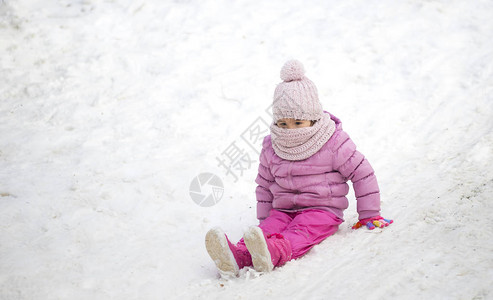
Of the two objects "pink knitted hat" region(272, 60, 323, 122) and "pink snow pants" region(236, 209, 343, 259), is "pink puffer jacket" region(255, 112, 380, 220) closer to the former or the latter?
"pink snow pants" region(236, 209, 343, 259)

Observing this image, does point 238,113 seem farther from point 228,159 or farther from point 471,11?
point 471,11

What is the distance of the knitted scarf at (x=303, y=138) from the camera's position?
286 centimetres

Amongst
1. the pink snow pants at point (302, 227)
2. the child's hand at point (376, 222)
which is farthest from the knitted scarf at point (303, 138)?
the child's hand at point (376, 222)

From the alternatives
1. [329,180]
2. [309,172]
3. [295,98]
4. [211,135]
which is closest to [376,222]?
[329,180]

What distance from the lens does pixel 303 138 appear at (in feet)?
9.45

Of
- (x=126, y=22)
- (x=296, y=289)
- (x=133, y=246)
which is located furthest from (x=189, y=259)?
(x=126, y=22)

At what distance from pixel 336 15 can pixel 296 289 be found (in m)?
4.83

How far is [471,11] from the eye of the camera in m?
5.96
